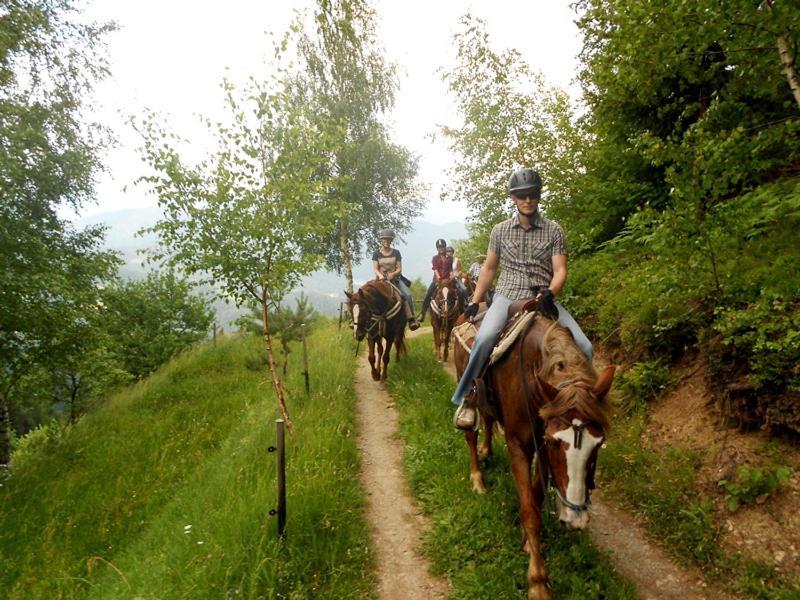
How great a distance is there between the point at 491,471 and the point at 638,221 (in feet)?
12.3

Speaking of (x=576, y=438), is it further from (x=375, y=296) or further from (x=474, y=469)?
(x=375, y=296)

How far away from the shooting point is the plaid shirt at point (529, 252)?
4715 millimetres

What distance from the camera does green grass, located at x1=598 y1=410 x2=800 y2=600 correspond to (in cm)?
355

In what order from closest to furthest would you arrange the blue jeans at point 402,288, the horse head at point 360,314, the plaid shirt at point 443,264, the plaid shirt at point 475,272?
1. the horse head at point 360,314
2. the blue jeans at point 402,288
3. the plaid shirt at point 443,264
4. the plaid shirt at point 475,272

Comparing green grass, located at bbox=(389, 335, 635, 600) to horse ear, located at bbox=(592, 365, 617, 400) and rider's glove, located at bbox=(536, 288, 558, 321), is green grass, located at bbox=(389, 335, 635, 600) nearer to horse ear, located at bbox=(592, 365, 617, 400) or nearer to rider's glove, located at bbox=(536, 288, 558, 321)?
horse ear, located at bbox=(592, 365, 617, 400)

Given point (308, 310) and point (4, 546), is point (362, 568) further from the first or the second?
point (308, 310)

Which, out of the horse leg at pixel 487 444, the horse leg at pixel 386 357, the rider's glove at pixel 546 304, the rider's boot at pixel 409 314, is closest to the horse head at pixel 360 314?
the horse leg at pixel 386 357

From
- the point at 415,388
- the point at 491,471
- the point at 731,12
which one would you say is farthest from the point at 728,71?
the point at 415,388

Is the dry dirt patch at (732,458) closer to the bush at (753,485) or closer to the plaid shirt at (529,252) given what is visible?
the bush at (753,485)

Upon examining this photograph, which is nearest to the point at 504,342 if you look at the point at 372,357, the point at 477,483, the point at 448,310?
the point at 477,483

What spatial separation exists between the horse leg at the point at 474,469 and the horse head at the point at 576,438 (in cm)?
244

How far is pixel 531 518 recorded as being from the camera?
375cm

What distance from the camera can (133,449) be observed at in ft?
30.5

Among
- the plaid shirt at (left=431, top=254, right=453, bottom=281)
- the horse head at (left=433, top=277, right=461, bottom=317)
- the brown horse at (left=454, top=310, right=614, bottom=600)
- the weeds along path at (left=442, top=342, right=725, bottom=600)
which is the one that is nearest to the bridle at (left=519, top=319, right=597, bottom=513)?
the brown horse at (left=454, top=310, right=614, bottom=600)
